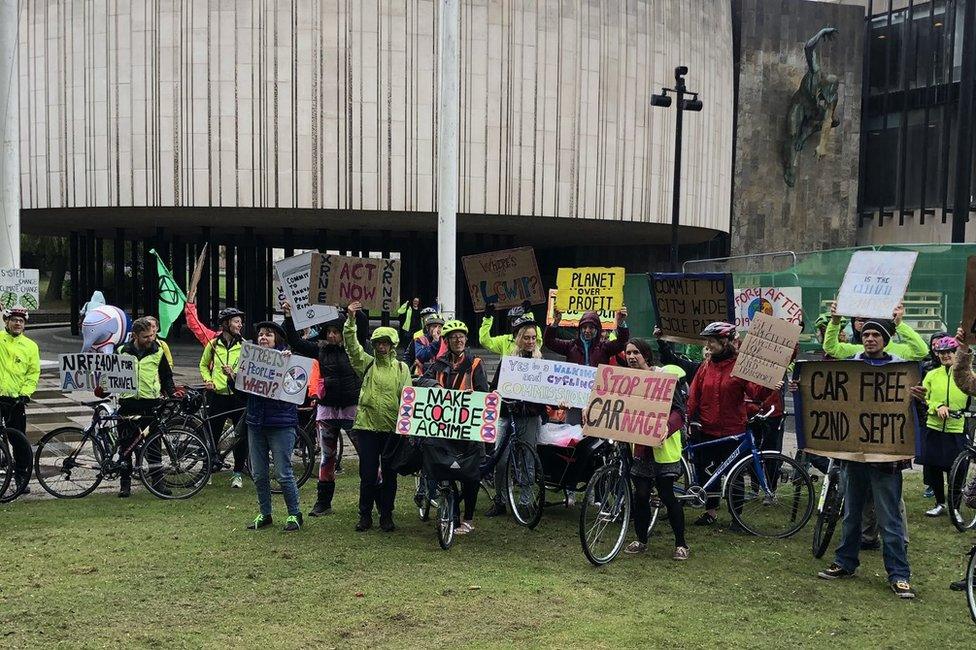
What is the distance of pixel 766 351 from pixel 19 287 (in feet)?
37.9

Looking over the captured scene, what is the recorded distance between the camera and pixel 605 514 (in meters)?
8.08

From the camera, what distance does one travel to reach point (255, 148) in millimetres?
29688

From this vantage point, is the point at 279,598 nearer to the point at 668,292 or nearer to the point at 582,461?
the point at 582,461

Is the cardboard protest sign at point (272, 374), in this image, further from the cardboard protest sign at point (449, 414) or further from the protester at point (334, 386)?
the protester at point (334, 386)

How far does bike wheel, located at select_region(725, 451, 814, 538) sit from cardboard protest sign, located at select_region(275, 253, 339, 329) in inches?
184

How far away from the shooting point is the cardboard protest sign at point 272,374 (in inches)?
356

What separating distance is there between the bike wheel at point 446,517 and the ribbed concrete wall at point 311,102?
22.4m

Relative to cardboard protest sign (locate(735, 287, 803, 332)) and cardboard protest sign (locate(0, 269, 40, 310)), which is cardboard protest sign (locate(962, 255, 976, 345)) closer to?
cardboard protest sign (locate(735, 287, 803, 332))

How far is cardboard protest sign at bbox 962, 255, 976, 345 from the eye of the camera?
714 centimetres

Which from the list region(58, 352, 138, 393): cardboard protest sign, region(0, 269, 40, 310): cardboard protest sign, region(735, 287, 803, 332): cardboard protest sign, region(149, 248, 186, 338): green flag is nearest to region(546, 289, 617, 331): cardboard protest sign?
region(735, 287, 803, 332): cardboard protest sign

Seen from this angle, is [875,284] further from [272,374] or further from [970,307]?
[272,374]

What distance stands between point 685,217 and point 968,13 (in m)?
16.0

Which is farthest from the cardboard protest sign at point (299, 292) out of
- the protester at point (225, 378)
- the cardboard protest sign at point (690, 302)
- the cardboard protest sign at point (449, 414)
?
the cardboard protest sign at point (690, 302)

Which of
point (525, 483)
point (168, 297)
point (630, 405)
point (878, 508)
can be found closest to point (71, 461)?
point (168, 297)
